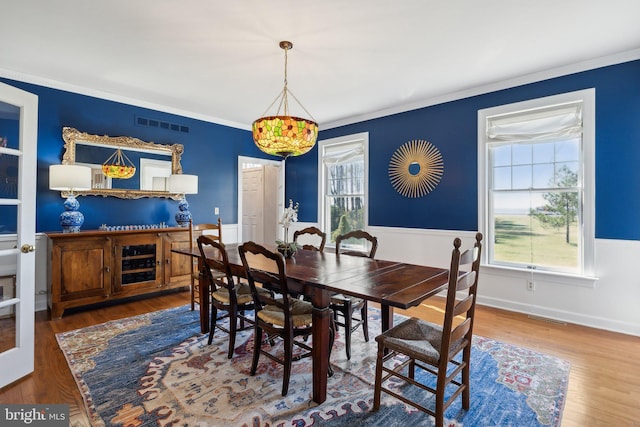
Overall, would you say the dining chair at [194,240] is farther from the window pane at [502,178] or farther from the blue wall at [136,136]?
the window pane at [502,178]

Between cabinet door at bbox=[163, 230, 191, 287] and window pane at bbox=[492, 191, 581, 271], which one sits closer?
window pane at bbox=[492, 191, 581, 271]

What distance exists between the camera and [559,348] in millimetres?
2729

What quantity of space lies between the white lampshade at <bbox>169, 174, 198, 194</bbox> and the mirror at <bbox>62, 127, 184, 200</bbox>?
20 cm

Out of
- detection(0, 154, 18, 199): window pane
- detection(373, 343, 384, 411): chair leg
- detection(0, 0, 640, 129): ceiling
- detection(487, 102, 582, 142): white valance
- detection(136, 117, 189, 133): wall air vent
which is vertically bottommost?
detection(373, 343, 384, 411): chair leg

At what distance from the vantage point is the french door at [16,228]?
2150 mm

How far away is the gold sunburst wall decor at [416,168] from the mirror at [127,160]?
3265 millimetres

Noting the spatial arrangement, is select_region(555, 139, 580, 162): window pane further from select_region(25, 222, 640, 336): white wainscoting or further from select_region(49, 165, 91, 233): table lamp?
select_region(49, 165, 91, 233): table lamp

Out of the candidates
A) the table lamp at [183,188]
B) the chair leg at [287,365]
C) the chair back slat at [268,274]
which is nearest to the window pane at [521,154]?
the chair back slat at [268,274]

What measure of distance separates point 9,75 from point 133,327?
9.94ft

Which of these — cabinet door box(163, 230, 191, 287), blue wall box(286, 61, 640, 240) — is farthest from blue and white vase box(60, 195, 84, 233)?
blue wall box(286, 61, 640, 240)

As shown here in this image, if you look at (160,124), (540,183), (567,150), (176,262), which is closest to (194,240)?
(176,262)

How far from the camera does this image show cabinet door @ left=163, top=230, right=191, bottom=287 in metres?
4.18

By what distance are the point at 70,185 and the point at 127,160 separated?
3.22 ft

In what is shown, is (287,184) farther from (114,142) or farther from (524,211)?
(524,211)
